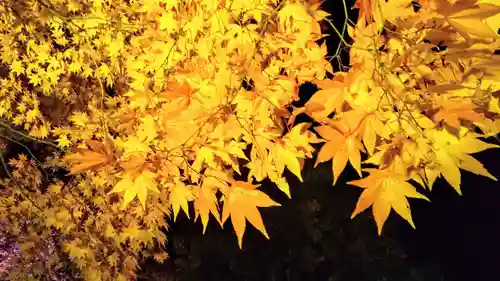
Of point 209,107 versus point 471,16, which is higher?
point 471,16

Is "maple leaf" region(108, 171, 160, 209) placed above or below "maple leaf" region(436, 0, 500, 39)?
below

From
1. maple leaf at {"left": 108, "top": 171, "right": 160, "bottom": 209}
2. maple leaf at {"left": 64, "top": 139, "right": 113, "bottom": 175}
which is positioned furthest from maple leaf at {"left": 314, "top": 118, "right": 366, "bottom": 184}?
maple leaf at {"left": 64, "top": 139, "right": 113, "bottom": 175}

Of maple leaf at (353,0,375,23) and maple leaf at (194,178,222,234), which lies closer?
maple leaf at (353,0,375,23)

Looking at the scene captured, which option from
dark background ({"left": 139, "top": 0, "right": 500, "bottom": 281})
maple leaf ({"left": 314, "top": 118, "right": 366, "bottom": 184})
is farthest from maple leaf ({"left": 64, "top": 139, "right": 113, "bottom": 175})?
maple leaf ({"left": 314, "top": 118, "right": 366, "bottom": 184})

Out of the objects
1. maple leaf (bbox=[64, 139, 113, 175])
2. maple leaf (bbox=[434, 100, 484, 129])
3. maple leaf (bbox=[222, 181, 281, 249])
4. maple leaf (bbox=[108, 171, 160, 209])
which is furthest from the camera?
maple leaf (bbox=[64, 139, 113, 175])

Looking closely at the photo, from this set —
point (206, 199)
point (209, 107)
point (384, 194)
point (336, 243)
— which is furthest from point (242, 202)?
point (336, 243)

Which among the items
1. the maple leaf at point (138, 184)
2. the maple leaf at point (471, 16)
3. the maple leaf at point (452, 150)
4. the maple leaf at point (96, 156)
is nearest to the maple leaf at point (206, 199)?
the maple leaf at point (138, 184)

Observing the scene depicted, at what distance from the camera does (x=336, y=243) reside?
2.20m

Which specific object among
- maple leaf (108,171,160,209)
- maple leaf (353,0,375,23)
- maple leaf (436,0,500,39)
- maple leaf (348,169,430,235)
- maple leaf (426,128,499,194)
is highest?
maple leaf (436,0,500,39)

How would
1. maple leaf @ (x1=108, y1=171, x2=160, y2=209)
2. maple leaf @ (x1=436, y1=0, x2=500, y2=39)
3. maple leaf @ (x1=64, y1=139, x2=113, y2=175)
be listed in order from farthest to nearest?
1. maple leaf @ (x1=64, y1=139, x2=113, y2=175)
2. maple leaf @ (x1=108, y1=171, x2=160, y2=209)
3. maple leaf @ (x1=436, y1=0, x2=500, y2=39)

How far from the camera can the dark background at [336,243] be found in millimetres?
2008

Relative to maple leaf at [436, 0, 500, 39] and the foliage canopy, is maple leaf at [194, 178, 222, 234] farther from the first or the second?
maple leaf at [436, 0, 500, 39]

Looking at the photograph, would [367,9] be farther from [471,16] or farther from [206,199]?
[206,199]

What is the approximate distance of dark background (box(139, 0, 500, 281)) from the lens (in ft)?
6.59
